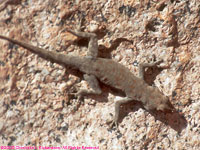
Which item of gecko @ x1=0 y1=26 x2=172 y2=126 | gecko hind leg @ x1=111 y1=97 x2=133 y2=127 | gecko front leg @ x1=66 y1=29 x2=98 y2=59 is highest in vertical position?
gecko front leg @ x1=66 y1=29 x2=98 y2=59

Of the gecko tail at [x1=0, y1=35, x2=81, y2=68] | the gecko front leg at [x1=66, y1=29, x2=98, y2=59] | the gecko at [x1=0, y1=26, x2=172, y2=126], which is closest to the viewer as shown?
the gecko tail at [x1=0, y1=35, x2=81, y2=68]

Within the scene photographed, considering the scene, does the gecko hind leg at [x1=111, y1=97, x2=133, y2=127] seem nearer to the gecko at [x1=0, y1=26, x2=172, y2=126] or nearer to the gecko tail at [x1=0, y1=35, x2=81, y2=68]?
the gecko at [x1=0, y1=26, x2=172, y2=126]

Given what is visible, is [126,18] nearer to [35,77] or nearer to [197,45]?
[197,45]

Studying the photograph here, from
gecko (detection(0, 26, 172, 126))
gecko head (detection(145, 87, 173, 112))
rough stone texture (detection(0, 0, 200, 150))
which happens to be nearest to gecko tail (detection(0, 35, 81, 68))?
gecko (detection(0, 26, 172, 126))

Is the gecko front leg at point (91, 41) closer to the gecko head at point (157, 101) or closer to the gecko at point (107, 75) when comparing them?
the gecko at point (107, 75)

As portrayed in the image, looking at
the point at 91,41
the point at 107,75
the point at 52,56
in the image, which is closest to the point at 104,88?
the point at 107,75

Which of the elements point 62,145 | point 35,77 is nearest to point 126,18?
point 35,77

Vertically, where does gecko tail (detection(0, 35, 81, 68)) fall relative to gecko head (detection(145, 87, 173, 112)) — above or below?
above

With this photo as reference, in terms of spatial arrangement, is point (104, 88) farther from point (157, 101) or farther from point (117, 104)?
point (157, 101)
